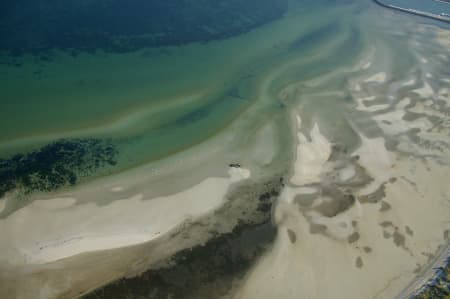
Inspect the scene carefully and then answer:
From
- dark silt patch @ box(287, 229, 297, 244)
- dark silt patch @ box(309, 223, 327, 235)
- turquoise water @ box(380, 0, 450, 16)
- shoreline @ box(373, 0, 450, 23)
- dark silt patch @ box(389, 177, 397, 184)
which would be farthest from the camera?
turquoise water @ box(380, 0, 450, 16)

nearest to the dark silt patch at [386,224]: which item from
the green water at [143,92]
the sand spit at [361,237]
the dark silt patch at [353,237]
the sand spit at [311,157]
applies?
the sand spit at [361,237]

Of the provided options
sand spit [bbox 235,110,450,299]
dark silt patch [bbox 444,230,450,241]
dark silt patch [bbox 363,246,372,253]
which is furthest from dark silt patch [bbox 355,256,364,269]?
dark silt patch [bbox 444,230,450,241]

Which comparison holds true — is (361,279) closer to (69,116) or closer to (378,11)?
(69,116)

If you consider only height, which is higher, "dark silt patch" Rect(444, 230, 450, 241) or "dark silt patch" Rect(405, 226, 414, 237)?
"dark silt patch" Rect(405, 226, 414, 237)

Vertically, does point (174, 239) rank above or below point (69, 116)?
below

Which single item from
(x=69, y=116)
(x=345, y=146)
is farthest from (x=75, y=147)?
(x=345, y=146)

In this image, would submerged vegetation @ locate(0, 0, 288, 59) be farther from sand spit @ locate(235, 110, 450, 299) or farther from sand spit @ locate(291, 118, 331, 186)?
sand spit @ locate(235, 110, 450, 299)
